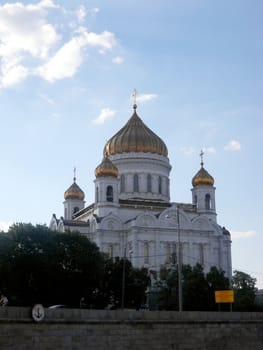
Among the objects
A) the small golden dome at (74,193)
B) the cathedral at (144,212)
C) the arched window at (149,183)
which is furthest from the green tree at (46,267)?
the small golden dome at (74,193)

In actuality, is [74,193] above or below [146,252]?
above

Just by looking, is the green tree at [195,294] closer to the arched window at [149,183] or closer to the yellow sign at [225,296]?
the yellow sign at [225,296]

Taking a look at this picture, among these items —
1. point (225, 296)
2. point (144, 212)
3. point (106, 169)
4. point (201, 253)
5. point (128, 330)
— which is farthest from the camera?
point (201, 253)

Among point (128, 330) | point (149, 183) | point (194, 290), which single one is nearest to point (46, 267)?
point (194, 290)

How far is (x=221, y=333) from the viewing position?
112ft

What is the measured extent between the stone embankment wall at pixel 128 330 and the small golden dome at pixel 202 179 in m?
40.2

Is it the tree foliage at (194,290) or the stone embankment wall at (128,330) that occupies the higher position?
the tree foliage at (194,290)

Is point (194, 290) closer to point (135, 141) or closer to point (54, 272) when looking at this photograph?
point (54, 272)

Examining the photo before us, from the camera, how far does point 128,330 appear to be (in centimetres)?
2959

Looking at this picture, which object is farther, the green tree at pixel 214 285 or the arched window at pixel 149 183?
the arched window at pixel 149 183

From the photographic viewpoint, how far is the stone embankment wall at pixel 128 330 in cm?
2558

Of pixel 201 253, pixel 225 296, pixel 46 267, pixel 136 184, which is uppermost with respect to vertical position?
pixel 136 184

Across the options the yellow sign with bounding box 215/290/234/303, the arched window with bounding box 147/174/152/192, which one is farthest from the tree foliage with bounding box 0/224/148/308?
the arched window with bounding box 147/174/152/192

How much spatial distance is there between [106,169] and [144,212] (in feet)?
21.4
